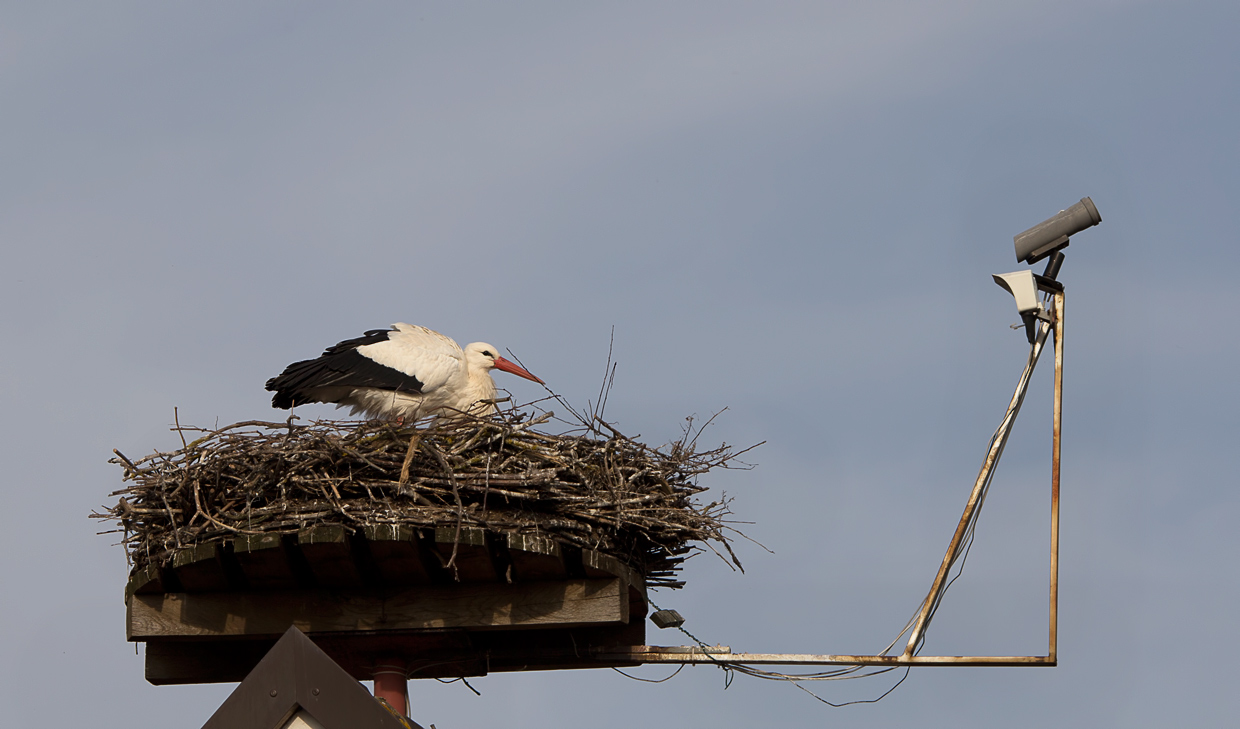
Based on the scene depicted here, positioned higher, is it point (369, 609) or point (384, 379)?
point (384, 379)

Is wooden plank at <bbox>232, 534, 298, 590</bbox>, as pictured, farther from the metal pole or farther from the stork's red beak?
the stork's red beak

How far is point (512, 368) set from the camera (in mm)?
9867

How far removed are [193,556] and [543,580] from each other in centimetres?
149

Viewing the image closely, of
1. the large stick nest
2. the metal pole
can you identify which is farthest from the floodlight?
the large stick nest

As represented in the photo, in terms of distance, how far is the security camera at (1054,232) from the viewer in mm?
6363

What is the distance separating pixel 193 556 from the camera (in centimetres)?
608

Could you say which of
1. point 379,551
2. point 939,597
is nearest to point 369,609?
point 379,551

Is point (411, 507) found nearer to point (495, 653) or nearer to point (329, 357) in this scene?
point (495, 653)

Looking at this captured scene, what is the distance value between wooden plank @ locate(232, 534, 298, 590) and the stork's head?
341 cm

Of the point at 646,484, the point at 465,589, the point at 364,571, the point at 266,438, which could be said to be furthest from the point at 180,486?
the point at 646,484

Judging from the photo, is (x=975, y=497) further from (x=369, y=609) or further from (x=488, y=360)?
(x=488, y=360)

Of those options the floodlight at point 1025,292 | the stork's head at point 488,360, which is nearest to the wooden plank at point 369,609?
the floodlight at point 1025,292

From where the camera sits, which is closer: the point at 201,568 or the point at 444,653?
the point at 201,568

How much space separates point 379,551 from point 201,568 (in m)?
0.77
